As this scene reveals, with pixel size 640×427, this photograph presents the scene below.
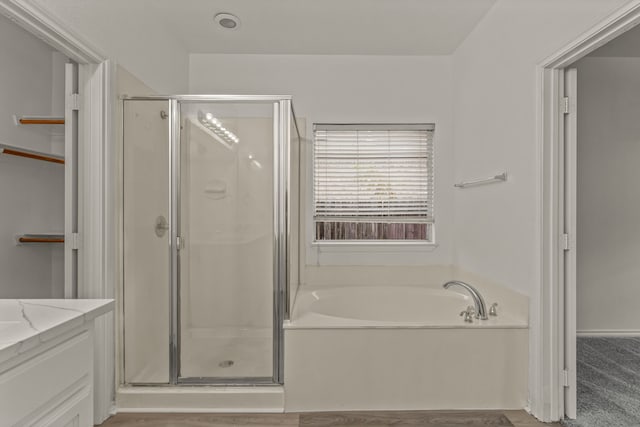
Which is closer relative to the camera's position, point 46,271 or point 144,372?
point 144,372

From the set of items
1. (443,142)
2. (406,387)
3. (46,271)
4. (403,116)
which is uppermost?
(403,116)

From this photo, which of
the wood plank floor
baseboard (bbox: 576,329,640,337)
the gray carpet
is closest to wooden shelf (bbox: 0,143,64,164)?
the wood plank floor

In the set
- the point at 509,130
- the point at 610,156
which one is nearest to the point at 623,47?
the point at 610,156

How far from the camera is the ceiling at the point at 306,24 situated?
2.30 metres

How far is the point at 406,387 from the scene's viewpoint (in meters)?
2.03

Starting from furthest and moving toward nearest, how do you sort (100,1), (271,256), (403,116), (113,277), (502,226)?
(403,116)
(502,226)
(271,256)
(113,277)
(100,1)

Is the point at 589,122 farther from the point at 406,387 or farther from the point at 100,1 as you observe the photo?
the point at 100,1

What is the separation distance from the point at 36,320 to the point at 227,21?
7.24 feet

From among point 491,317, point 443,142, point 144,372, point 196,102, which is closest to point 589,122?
point 443,142

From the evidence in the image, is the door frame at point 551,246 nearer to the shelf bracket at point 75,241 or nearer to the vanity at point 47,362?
the vanity at point 47,362

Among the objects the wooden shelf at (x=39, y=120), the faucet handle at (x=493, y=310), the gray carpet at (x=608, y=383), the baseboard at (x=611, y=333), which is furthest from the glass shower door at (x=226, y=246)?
the baseboard at (x=611, y=333)

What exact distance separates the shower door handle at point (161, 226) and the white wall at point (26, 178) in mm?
799

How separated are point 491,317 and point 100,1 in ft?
8.80

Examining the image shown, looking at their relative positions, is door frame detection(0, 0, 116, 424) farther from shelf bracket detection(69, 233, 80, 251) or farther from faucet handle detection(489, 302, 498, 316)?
faucet handle detection(489, 302, 498, 316)
